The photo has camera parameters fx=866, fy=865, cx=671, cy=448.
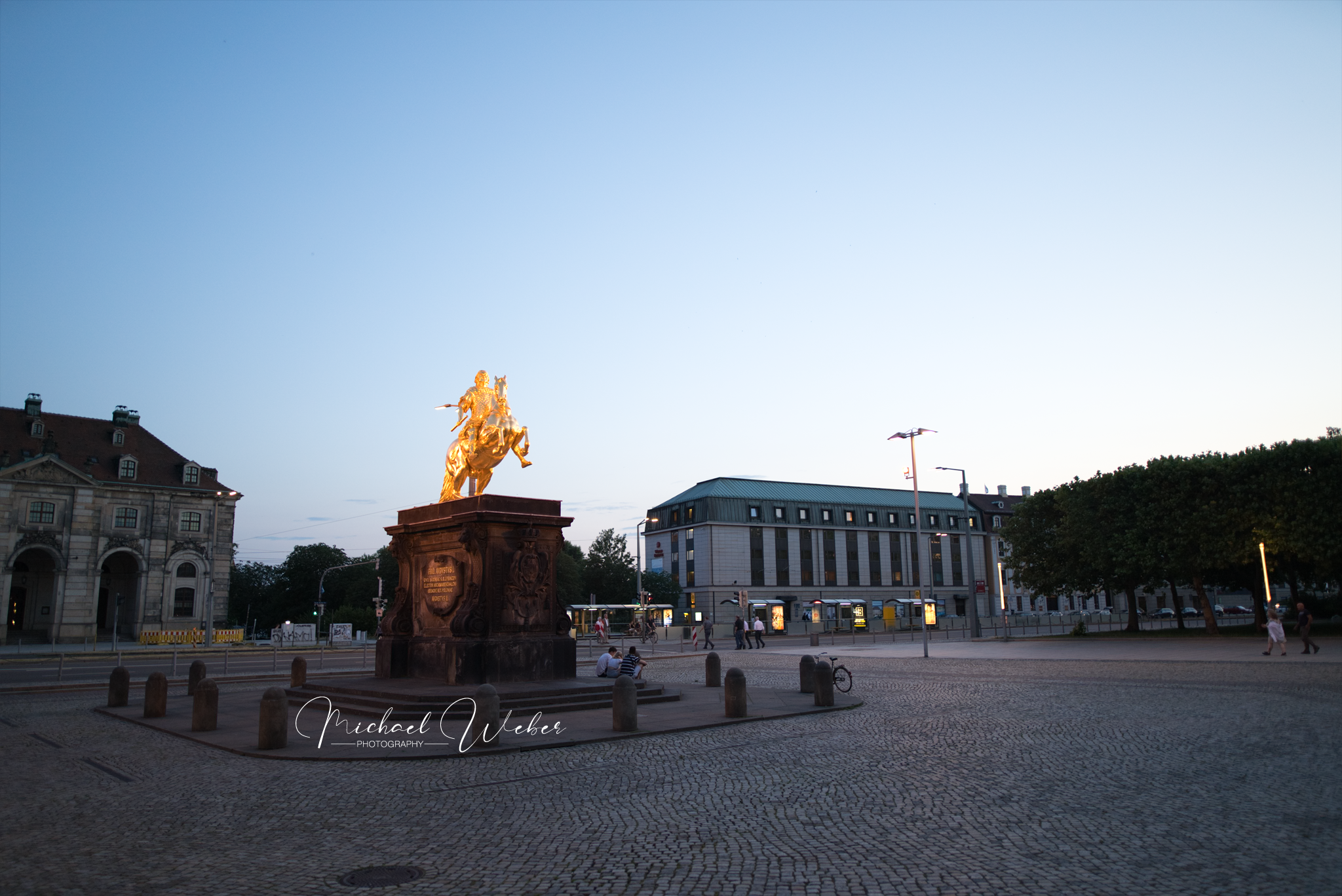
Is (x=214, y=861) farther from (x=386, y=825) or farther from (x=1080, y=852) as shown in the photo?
(x=1080, y=852)

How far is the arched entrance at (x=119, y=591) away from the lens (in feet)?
204

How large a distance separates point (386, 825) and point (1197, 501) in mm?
43759

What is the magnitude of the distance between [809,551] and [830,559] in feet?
9.17

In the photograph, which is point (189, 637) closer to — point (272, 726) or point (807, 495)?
point (272, 726)

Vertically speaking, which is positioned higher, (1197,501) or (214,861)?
(1197,501)

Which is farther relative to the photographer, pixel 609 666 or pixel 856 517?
pixel 856 517

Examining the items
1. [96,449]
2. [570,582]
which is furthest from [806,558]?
[96,449]

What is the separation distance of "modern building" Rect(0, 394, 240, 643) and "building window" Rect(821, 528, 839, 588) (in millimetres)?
55526

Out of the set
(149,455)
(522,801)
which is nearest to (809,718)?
(522,801)

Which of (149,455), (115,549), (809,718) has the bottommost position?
(809,718)

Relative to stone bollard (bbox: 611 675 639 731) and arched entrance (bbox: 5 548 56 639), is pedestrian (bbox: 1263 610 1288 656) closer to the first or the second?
stone bollard (bbox: 611 675 639 731)

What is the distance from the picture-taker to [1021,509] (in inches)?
2115

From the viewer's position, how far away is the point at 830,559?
90562mm

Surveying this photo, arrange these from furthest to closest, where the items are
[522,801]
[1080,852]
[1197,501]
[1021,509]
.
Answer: [1021,509] < [1197,501] < [522,801] < [1080,852]
